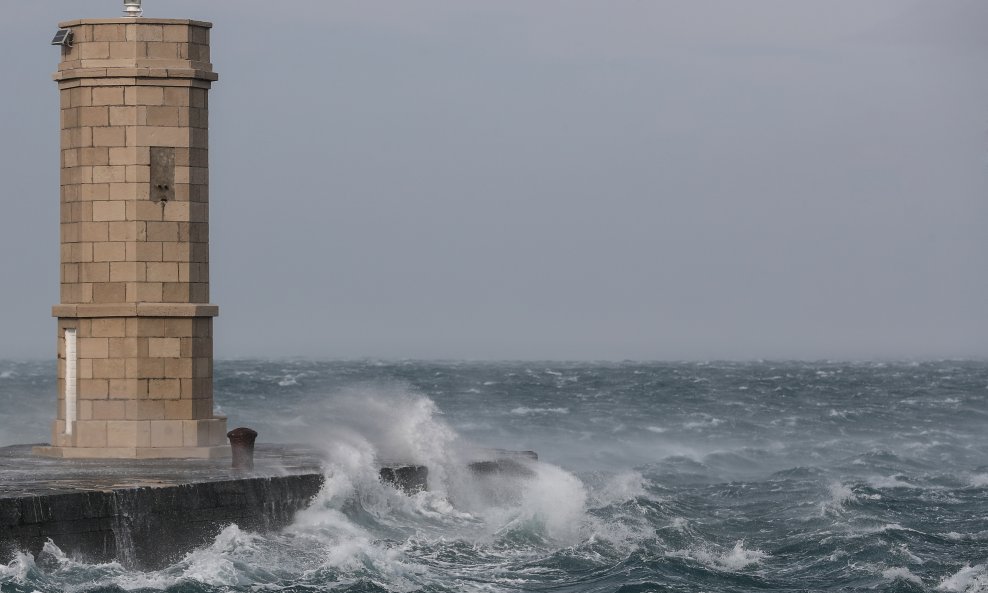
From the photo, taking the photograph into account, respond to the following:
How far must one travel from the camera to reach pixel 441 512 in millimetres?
21812

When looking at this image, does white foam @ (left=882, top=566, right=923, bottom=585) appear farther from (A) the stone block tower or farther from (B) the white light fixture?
(B) the white light fixture

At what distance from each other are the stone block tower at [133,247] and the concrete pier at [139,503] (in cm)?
76

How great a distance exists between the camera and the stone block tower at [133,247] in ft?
70.4

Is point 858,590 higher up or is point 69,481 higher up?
point 69,481

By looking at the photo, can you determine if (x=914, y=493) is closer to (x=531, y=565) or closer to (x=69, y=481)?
(x=531, y=565)

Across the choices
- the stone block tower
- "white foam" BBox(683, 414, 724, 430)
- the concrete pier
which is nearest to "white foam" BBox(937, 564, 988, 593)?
the concrete pier

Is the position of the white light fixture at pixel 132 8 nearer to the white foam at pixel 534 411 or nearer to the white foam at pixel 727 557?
the white foam at pixel 727 557

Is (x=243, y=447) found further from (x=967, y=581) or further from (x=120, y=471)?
(x=967, y=581)

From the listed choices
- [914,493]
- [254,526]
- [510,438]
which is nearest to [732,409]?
[510,438]

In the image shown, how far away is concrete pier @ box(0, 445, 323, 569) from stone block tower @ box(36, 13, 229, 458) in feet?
2.50

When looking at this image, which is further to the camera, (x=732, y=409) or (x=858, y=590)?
(x=732, y=409)

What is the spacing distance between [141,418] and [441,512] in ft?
12.3

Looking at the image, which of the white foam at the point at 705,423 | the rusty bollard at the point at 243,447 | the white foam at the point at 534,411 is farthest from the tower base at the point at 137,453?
the white foam at the point at 534,411

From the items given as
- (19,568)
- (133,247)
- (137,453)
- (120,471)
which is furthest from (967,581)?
(133,247)
